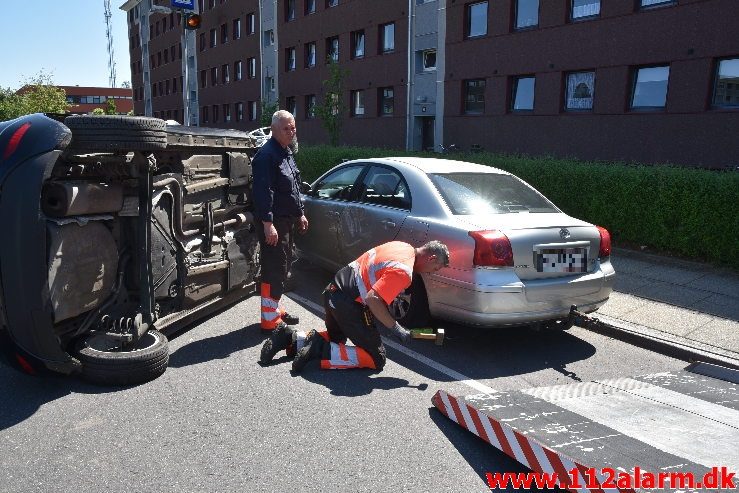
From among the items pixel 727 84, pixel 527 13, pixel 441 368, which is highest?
pixel 527 13

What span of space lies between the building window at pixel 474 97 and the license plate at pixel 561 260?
16.8 metres

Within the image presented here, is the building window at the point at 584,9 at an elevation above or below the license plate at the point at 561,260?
above

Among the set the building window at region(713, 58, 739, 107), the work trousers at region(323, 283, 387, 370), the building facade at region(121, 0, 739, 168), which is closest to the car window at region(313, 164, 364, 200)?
the work trousers at region(323, 283, 387, 370)

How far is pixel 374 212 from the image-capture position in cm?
588

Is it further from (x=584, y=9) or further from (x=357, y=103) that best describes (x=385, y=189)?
(x=357, y=103)

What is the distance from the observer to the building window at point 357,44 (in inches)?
1085

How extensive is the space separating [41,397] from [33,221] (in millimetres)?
1222

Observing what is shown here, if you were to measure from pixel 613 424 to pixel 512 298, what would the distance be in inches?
56.1

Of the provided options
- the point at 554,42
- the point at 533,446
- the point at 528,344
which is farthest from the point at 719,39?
the point at 533,446

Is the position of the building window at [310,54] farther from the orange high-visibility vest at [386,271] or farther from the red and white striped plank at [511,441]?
the red and white striped plank at [511,441]

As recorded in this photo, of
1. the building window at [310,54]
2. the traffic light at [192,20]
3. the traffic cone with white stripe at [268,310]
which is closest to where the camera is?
the traffic cone with white stripe at [268,310]

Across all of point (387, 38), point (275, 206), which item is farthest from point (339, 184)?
point (387, 38)

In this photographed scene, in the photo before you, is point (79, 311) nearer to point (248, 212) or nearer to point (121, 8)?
point (248, 212)

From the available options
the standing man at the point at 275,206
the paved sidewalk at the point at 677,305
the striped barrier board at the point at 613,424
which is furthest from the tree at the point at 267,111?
the striped barrier board at the point at 613,424
